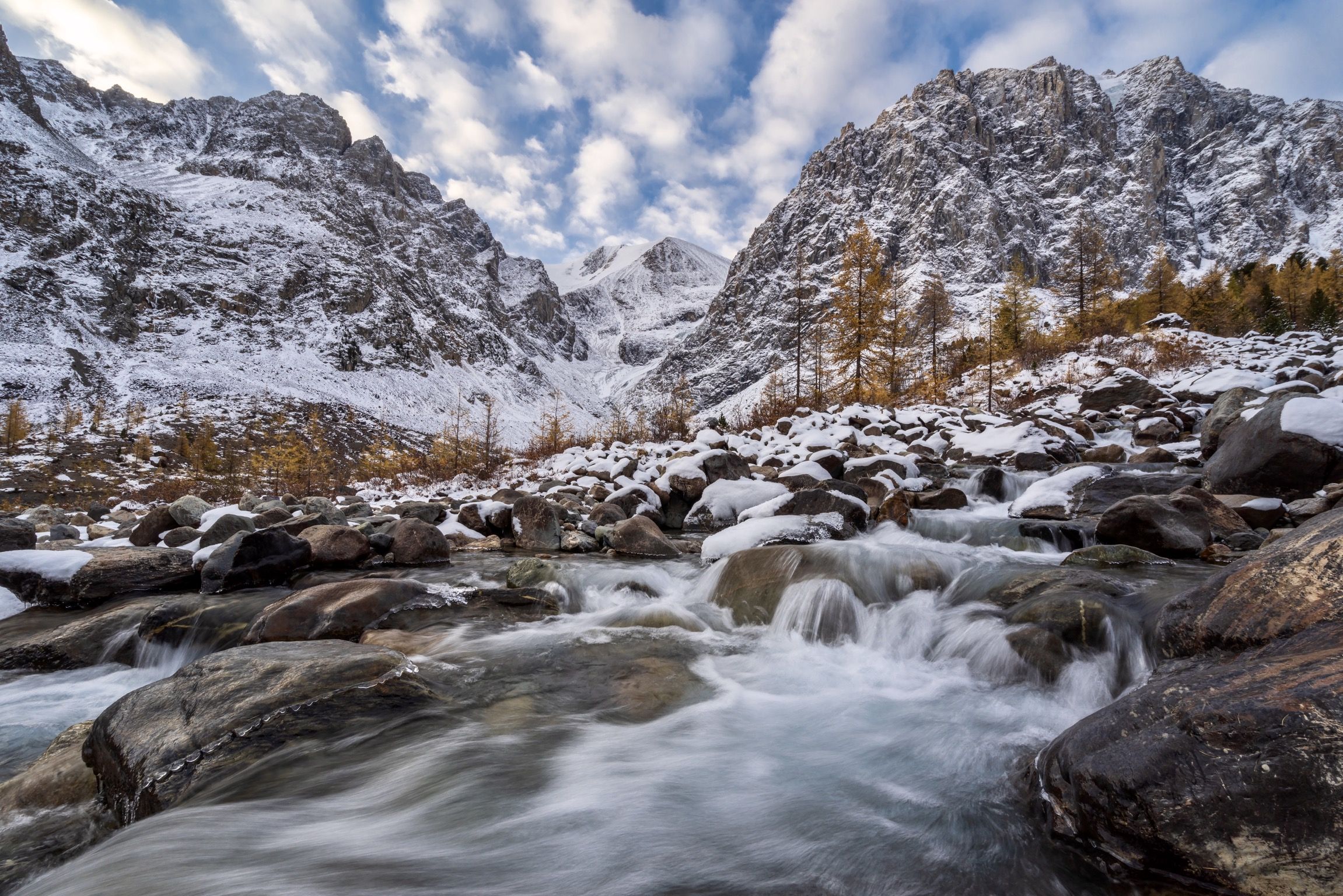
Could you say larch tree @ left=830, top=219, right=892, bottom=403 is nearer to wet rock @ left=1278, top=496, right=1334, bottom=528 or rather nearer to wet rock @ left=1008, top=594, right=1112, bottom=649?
wet rock @ left=1278, top=496, right=1334, bottom=528

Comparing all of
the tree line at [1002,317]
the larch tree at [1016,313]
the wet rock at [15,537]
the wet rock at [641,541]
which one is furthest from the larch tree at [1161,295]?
the wet rock at [15,537]

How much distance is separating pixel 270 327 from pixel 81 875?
3655 inches

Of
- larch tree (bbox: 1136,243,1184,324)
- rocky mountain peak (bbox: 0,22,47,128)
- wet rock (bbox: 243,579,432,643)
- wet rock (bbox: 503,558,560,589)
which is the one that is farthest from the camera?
rocky mountain peak (bbox: 0,22,47,128)

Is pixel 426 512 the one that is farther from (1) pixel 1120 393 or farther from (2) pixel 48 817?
(1) pixel 1120 393

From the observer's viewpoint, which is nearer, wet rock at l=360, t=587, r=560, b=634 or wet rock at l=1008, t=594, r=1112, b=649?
wet rock at l=1008, t=594, r=1112, b=649

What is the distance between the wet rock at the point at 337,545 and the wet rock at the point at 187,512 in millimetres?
3822

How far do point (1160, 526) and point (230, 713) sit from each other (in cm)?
804

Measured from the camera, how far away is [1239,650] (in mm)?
2523

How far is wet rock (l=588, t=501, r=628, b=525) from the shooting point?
1024 cm

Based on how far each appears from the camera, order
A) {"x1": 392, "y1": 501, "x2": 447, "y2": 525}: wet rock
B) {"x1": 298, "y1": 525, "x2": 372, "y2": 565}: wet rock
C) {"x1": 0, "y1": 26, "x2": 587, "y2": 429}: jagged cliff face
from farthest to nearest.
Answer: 1. {"x1": 0, "y1": 26, "x2": 587, "y2": 429}: jagged cliff face
2. {"x1": 392, "y1": 501, "x2": 447, "y2": 525}: wet rock
3. {"x1": 298, "y1": 525, "x2": 372, "y2": 565}: wet rock

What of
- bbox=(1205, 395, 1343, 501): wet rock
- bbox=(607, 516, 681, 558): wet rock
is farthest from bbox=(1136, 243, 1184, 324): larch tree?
bbox=(607, 516, 681, 558): wet rock

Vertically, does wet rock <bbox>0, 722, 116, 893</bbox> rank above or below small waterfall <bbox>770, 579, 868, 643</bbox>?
below

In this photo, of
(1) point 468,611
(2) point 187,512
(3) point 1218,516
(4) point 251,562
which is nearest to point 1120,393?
(3) point 1218,516

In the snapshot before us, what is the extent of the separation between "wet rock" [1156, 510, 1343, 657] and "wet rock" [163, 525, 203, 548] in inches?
460
